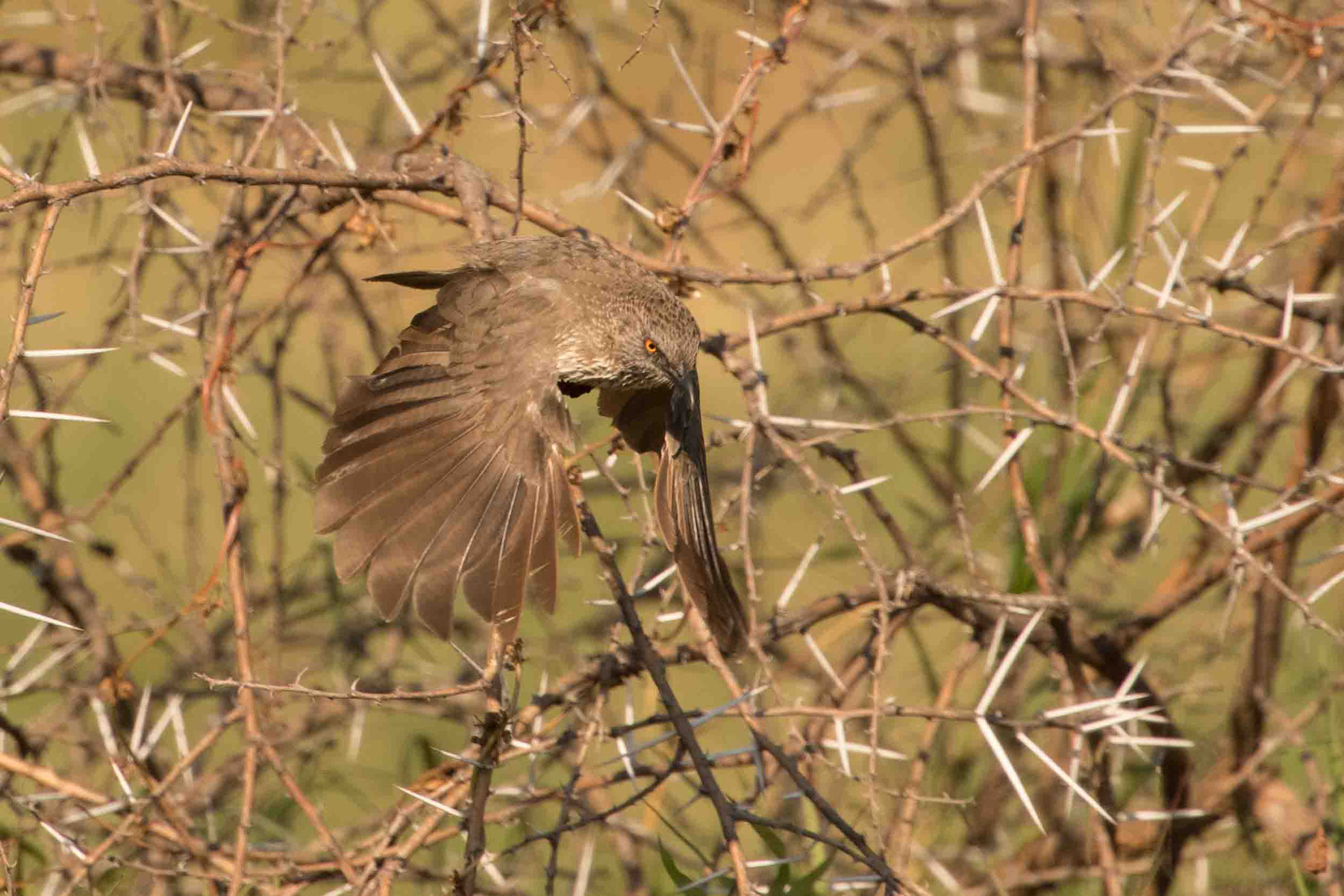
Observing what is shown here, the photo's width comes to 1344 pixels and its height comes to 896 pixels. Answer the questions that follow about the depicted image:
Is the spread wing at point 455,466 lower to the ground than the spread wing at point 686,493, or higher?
higher

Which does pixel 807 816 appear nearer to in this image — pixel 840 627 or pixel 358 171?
pixel 840 627

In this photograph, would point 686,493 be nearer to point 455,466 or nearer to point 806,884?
point 455,466

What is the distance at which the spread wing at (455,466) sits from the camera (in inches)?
100.0

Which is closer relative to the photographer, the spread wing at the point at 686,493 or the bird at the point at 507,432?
the bird at the point at 507,432

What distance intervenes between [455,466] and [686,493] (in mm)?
516

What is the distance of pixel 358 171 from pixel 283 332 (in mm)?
1150

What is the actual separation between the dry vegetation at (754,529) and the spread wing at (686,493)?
0.10 metres

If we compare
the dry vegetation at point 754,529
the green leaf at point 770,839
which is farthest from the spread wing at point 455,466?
the green leaf at point 770,839

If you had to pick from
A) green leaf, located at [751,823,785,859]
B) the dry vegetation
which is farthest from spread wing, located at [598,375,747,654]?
green leaf, located at [751,823,785,859]

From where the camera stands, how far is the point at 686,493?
3.13 m

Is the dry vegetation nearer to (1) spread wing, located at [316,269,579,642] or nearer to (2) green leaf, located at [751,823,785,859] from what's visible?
(2) green leaf, located at [751,823,785,859]

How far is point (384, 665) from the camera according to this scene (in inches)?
174

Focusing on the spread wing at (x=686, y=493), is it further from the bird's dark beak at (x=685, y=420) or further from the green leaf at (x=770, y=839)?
the green leaf at (x=770, y=839)

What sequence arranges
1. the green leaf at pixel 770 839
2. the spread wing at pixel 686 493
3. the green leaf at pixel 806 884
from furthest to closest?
the spread wing at pixel 686 493 → the green leaf at pixel 806 884 → the green leaf at pixel 770 839
